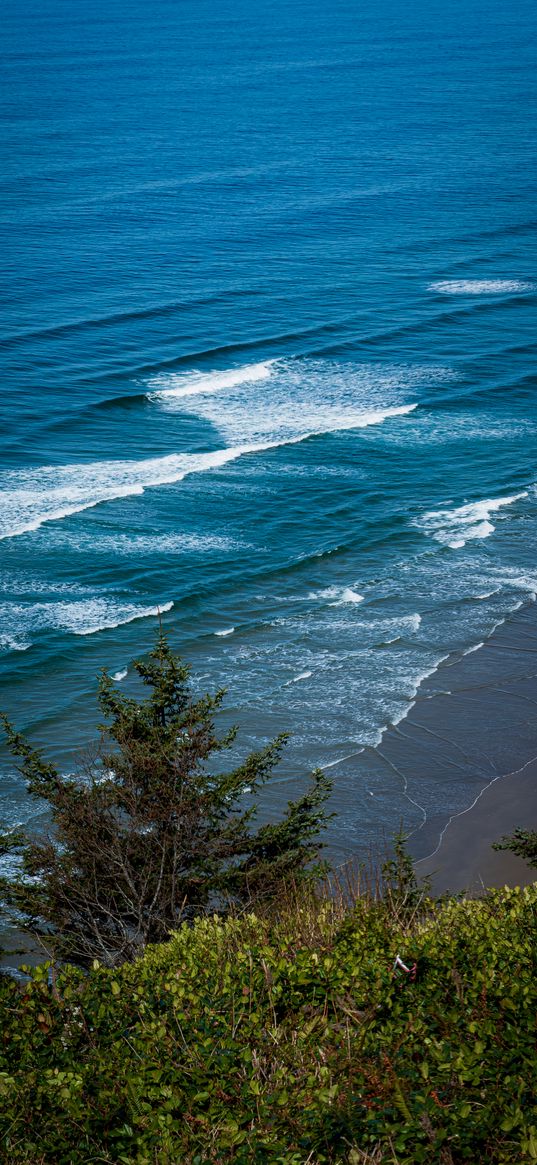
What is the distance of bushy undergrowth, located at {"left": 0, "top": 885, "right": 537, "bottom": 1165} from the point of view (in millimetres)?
6930

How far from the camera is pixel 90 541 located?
3356 centimetres

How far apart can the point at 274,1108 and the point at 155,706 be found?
8156mm

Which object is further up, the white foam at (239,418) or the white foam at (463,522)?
the white foam at (239,418)

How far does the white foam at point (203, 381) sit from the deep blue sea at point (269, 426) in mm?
167

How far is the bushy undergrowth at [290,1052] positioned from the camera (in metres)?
6.93

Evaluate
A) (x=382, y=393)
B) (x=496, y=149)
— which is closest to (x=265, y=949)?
(x=382, y=393)

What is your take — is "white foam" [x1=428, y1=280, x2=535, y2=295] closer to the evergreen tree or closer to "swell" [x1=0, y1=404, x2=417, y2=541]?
"swell" [x1=0, y1=404, x2=417, y2=541]

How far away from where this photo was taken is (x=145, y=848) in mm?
13477

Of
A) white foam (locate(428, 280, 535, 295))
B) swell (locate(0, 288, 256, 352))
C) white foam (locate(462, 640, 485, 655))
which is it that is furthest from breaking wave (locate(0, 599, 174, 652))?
white foam (locate(428, 280, 535, 295))

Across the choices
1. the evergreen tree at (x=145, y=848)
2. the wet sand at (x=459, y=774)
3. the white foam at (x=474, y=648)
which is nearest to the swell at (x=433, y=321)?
the white foam at (x=474, y=648)

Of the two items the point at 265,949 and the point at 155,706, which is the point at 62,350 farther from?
the point at 265,949

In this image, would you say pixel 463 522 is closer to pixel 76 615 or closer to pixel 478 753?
pixel 76 615

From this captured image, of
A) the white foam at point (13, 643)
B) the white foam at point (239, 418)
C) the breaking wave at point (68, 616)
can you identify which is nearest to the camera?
the white foam at point (13, 643)

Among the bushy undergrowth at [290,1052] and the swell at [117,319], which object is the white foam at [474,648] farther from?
the swell at [117,319]
